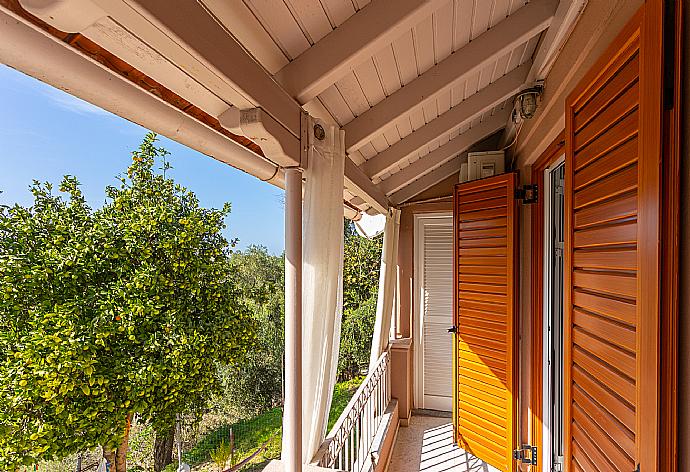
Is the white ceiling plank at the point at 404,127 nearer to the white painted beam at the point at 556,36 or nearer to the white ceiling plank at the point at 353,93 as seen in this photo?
the white ceiling plank at the point at 353,93

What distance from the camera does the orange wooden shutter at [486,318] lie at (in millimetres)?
2533

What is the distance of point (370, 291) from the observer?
4.95m

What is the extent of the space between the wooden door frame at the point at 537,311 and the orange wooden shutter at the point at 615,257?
1166 mm

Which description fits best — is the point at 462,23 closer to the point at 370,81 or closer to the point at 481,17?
the point at 481,17

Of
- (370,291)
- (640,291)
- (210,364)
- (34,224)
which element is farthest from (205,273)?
(640,291)

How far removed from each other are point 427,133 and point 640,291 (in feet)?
6.43

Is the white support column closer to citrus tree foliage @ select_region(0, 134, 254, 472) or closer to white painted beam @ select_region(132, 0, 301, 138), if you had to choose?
white painted beam @ select_region(132, 0, 301, 138)

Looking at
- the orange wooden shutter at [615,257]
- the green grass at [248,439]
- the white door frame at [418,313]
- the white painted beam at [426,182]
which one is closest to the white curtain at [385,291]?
the white painted beam at [426,182]

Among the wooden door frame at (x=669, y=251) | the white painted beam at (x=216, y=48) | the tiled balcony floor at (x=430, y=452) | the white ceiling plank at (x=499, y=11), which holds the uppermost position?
the white ceiling plank at (x=499, y=11)

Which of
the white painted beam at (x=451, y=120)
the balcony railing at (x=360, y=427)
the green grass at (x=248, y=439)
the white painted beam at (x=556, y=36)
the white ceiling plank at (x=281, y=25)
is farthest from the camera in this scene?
the green grass at (x=248, y=439)

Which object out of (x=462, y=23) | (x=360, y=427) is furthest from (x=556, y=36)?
(x=360, y=427)

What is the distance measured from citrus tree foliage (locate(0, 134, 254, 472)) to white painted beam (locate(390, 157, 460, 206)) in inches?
74.7

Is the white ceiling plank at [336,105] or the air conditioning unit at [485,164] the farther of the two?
the air conditioning unit at [485,164]

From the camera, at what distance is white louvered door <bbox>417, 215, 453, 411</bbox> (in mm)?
4062
